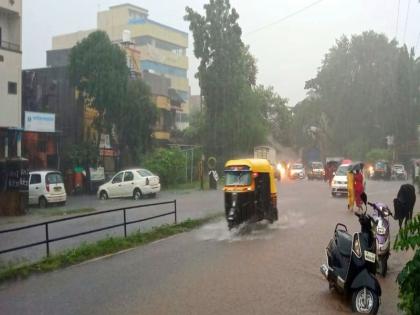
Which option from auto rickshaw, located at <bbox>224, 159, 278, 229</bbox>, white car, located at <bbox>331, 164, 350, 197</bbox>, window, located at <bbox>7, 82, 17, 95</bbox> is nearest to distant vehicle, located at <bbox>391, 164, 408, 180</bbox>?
white car, located at <bbox>331, 164, 350, 197</bbox>

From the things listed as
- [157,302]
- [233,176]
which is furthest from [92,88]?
[157,302]

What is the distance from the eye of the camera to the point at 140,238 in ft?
47.3

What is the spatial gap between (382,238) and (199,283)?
131 inches

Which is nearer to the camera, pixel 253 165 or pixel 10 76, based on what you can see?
pixel 253 165

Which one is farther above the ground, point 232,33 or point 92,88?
point 232,33

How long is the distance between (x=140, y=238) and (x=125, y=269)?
3.71 meters

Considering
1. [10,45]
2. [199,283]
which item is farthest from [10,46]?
[199,283]

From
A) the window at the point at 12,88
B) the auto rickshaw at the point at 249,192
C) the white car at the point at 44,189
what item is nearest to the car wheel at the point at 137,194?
the white car at the point at 44,189

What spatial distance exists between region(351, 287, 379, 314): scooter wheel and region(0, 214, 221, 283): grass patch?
5820mm

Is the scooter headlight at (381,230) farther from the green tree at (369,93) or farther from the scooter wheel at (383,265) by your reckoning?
the green tree at (369,93)

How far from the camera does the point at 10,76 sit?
32.2m

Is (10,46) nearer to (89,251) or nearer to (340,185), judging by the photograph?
(340,185)

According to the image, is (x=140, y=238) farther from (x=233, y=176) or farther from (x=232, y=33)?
(x=232, y=33)

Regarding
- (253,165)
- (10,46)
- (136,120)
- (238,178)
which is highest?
(10,46)
